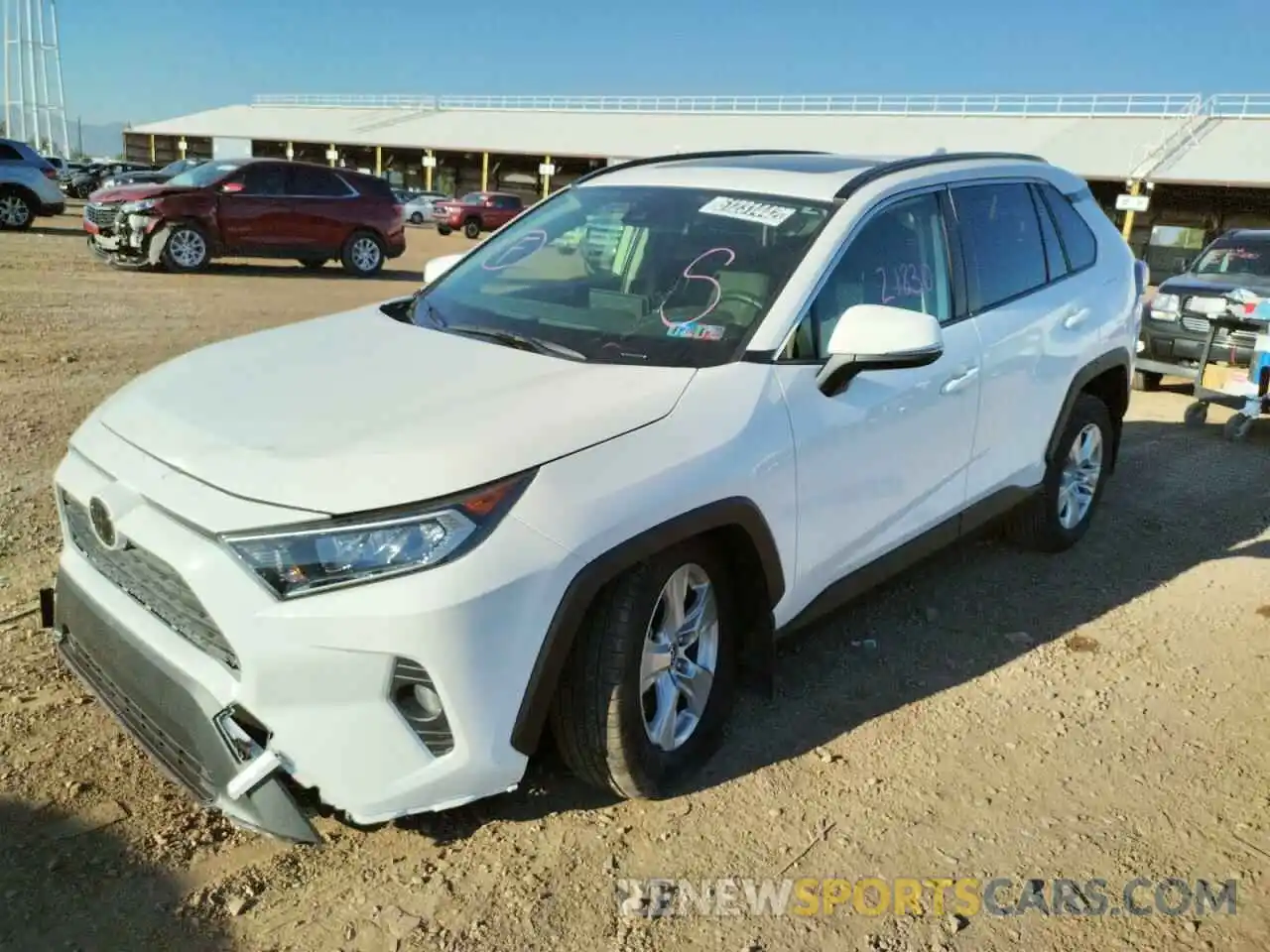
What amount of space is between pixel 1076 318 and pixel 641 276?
2.24 meters

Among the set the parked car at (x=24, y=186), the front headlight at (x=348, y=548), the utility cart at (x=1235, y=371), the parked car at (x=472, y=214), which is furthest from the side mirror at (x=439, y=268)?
the parked car at (x=472, y=214)

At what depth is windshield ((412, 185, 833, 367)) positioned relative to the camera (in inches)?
127

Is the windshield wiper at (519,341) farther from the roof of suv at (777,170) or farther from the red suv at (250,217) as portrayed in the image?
the red suv at (250,217)

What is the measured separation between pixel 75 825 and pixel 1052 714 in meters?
3.02

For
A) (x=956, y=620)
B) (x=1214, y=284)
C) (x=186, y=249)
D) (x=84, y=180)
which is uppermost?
(x=1214, y=284)

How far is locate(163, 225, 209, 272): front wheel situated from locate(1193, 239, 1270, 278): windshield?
12.9m

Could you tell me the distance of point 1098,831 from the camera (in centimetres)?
302

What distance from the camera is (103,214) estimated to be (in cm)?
1506

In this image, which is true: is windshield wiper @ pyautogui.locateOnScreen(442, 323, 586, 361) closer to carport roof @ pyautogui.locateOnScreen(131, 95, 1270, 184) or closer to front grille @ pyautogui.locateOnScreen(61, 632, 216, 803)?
front grille @ pyautogui.locateOnScreen(61, 632, 216, 803)

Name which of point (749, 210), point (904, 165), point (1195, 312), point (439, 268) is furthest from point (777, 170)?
point (1195, 312)

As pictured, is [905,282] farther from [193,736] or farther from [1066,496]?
[193,736]

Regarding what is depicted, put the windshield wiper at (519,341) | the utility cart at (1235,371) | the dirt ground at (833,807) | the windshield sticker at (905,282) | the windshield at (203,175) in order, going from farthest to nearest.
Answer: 1. the windshield at (203,175)
2. the utility cart at (1235,371)
3. the windshield sticker at (905,282)
4. the windshield wiper at (519,341)
5. the dirt ground at (833,807)

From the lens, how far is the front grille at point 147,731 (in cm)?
245

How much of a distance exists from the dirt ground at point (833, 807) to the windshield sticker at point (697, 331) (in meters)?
1.26
